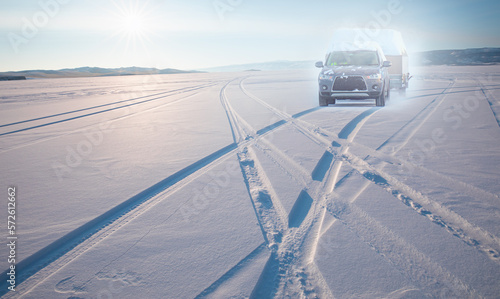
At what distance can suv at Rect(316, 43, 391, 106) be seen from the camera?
344 inches

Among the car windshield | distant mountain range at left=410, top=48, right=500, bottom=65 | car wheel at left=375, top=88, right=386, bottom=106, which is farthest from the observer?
distant mountain range at left=410, top=48, right=500, bottom=65

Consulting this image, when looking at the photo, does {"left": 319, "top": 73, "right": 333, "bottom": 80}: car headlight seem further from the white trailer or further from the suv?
the white trailer

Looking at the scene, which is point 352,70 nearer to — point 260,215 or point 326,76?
point 326,76

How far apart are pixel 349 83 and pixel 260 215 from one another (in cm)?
751

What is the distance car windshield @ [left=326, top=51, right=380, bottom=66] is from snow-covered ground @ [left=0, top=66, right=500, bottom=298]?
486 cm

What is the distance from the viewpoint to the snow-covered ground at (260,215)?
6.06 feet

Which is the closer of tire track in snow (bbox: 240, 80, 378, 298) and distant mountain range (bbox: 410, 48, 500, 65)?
tire track in snow (bbox: 240, 80, 378, 298)

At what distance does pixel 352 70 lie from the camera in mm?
8938

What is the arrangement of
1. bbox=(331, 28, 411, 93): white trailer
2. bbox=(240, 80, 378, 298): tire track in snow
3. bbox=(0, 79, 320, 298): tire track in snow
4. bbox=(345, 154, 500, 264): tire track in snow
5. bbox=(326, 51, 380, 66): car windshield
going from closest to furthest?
bbox=(240, 80, 378, 298): tire track in snow, bbox=(0, 79, 320, 298): tire track in snow, bbox=(345, 154, 500, 264): tire track in snow, bbox=(326, 51, 380, 66): car windshield, bbox=(331, 28, 411, 93): white trailer

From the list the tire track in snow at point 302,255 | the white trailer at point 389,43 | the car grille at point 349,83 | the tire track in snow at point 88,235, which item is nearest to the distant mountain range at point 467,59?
the white trailer at point 389,43

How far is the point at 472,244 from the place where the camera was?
2.15 m

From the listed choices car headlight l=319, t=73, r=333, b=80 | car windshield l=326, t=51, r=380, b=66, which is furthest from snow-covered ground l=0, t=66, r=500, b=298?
car windshield l=326, t=51, r=380, b=66

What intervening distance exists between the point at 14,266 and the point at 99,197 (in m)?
1.12


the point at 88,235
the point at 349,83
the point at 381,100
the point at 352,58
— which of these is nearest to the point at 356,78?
the point at 349,83
